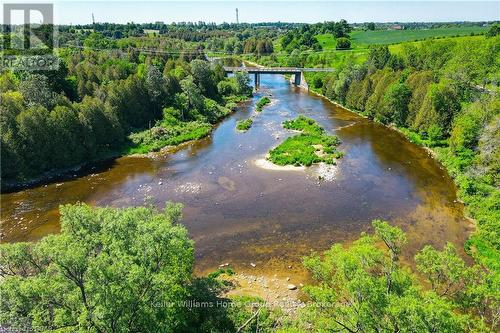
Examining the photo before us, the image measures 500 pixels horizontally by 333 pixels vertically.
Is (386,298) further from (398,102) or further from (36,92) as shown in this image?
(398,102)

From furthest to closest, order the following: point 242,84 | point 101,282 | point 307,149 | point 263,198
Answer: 1. point 242,84
2. point 307,149
3. point 263,198
4. point 101,282

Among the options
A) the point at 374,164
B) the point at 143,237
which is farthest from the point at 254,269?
the point at 374,164

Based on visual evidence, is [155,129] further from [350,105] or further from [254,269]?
[350,105]

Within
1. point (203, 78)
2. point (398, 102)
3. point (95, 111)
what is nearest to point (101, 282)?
point (95, 111)

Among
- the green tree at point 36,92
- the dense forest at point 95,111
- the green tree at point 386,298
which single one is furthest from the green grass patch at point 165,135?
the green tree at point 386,298

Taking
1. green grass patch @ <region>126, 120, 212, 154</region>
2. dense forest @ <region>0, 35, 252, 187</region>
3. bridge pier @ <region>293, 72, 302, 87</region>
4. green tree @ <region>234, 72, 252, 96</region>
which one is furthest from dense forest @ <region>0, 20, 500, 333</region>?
bridge pier @ <region>293, 72, 302, 87</region>

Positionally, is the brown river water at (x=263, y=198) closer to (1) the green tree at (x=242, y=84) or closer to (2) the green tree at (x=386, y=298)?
(2) the green tree at (x=386, y=298)
